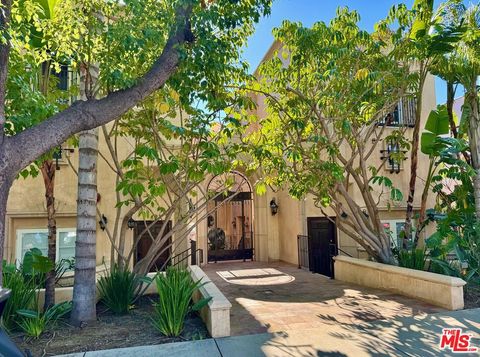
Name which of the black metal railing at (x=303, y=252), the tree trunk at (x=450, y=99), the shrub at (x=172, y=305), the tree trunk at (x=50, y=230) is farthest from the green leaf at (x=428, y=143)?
the tree trunk at (x=50, y=230)

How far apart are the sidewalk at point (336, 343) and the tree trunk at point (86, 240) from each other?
4.08 ft

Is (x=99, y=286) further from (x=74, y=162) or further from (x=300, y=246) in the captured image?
(x=300, y=246)

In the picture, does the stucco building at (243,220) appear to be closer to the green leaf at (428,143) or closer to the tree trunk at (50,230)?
the green leaf at (428,143)

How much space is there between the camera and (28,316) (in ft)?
15.8

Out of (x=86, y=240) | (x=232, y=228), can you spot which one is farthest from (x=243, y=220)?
(x=86, y=240)

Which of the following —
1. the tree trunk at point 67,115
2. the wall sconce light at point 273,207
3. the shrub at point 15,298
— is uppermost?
the tree trunk at point 67,115

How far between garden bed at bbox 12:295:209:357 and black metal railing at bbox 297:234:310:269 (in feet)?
23.1

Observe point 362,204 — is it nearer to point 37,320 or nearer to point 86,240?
point 86,240

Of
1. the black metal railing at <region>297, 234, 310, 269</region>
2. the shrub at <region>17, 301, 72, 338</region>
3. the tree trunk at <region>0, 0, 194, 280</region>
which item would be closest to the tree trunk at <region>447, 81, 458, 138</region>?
the black metal railing at <region>297, 234, 310, 269</region>

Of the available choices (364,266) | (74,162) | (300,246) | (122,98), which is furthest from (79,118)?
(300,246)

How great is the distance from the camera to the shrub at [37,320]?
15.8ft

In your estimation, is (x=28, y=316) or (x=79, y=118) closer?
(x=79, y=118)

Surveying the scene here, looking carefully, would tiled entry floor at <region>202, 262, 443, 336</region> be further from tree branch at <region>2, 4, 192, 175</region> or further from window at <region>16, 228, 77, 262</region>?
window at <region>16, 228, 77, 262</region>

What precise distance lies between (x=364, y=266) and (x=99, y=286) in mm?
6694
